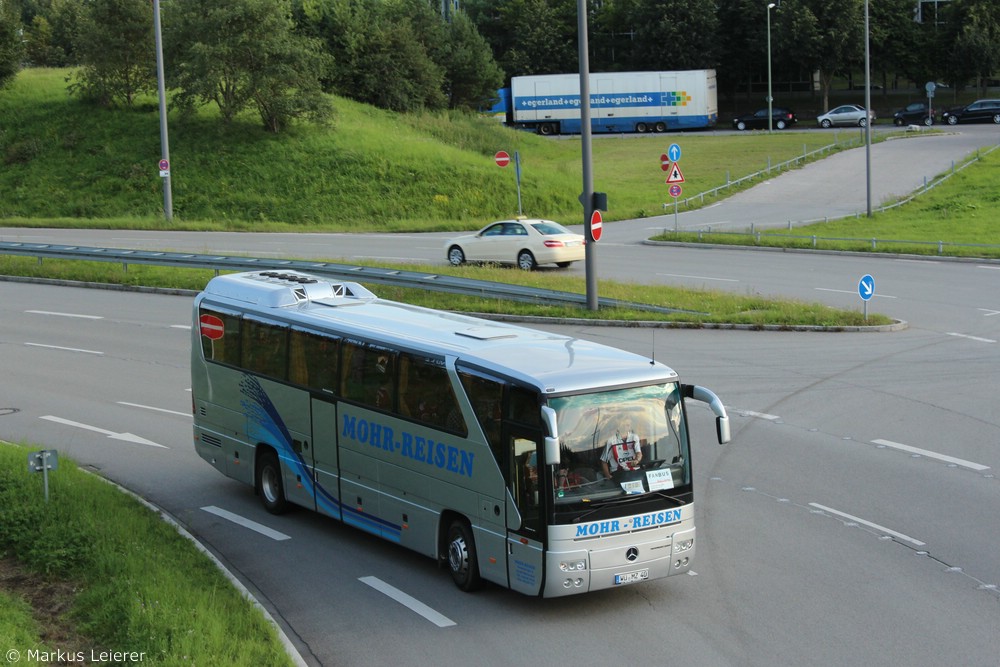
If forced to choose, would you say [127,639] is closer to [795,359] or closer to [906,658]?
[906,658]

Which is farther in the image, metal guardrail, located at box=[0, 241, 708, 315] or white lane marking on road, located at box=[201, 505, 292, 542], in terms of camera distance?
metal guardrail, located at box=[0, 241, 708, 315]

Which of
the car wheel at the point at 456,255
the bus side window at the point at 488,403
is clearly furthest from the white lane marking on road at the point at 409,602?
the car wheel at the point at 456,255

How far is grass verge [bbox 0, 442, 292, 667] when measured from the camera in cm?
846

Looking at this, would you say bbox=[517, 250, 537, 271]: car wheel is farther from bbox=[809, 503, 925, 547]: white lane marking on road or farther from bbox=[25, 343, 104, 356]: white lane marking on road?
bbox=[809, 503, 925, 547]: white lane marking on road

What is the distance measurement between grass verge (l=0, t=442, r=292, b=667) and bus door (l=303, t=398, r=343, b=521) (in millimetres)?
1799

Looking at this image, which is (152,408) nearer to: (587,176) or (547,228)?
(587,176)

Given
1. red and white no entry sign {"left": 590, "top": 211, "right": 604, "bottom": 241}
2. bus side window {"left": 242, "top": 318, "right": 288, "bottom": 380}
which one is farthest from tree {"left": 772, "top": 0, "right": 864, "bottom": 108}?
bus side window {"left": 242, "top": 318, "right": 288, "bottom": 380}

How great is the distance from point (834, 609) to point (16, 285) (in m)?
27.9

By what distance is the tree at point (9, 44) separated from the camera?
6278 cm

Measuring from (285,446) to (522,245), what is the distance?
2027 cm

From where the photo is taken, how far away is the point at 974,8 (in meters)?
84.4

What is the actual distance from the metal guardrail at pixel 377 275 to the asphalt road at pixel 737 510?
4.83ft

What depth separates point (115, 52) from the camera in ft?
190

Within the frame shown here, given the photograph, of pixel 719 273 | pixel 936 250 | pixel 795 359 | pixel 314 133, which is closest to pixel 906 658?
pixel 795 359
